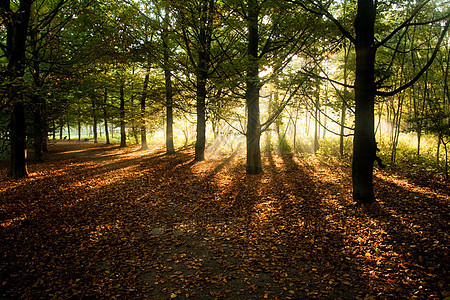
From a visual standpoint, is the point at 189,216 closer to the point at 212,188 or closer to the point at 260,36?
the point at 212,188

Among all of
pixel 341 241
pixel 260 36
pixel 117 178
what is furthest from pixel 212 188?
pixel 260 36

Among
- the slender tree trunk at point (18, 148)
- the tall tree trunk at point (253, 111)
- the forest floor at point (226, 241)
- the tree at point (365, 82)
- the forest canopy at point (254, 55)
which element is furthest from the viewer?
the tall tree trunk at point (253, 111)

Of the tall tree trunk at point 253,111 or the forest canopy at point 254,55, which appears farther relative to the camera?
the tall tree trunk at point 253,111

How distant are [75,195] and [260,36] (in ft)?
33.4

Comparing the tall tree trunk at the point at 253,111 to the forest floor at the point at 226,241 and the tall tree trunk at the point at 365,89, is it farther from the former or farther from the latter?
the tall tree trunk at the point at 365,89

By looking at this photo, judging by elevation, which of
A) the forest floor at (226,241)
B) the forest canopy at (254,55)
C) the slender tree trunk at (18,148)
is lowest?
the forest floor at (226,241)

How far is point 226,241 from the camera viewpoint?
5.50 meters

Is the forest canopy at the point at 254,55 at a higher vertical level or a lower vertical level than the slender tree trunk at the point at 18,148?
higher

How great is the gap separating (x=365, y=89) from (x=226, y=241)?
17.4 feet

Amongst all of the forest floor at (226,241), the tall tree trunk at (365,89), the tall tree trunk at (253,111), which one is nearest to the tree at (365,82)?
the tall tree trunk at (365,89)

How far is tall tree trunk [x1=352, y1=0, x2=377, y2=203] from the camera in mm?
6077

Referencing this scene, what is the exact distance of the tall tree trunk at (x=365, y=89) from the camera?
608 cm

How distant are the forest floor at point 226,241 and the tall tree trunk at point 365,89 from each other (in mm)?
1353

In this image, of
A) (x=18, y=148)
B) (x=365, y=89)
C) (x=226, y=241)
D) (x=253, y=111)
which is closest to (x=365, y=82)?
(x=365, y=89)
